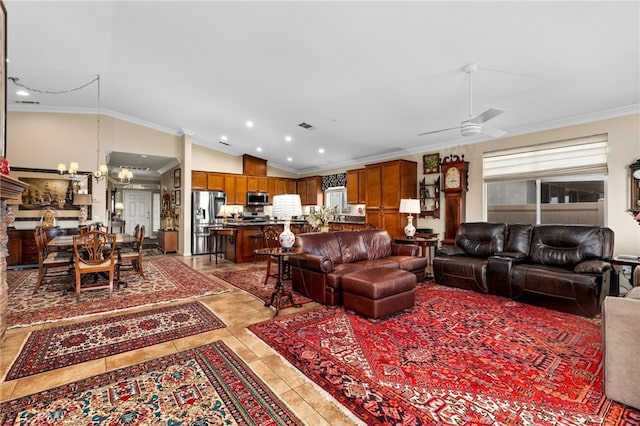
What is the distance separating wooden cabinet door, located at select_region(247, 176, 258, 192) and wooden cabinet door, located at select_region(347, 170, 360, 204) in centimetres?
313

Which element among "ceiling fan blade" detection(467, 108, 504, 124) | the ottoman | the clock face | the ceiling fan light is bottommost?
the ottoman

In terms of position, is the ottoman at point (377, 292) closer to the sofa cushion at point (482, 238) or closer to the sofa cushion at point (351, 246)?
the sofa cushion at point (351, 246)

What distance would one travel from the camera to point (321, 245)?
4.22m

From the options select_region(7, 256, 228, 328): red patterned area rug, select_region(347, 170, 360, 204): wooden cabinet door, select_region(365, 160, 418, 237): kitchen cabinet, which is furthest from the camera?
select_region(347, 170, 360, 204): wooden cabinet door

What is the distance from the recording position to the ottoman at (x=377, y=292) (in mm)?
3170

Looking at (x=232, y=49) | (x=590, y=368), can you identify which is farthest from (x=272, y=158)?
(x=590, y=368)

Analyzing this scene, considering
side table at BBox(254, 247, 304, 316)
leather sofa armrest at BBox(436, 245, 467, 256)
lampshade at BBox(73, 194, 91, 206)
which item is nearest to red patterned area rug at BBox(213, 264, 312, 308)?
side table at BBox(254, 247, 304, 316)

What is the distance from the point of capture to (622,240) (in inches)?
168

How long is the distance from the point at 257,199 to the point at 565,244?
7589 millimetres

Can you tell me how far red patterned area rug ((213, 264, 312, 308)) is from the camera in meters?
4.05

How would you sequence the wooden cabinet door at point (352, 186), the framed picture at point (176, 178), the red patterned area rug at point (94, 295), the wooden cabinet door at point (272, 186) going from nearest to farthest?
the red patterned area rug at point (94, 295) → the wooden cabinet door at point (352, 186) → the framed picture at point (176, 178) → the wooden cabinet door at point (272, 186)

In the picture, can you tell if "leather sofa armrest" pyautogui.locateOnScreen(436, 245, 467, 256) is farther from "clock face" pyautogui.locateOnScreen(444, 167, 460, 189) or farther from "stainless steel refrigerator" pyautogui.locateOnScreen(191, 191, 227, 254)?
"stainless steel refrigerator" pyautogui.locateOnScreen(191, 191, 227, 254)

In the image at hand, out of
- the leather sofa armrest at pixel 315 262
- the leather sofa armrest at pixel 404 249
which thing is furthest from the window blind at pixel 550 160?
the leather sofa armrest at pixel 315 262

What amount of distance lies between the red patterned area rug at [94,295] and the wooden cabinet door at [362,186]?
4.23m
